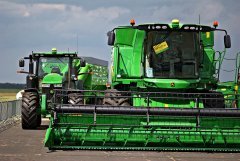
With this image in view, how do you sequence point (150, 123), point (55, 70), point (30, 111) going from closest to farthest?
point (150, 123)
point (30, 111)
point (55, 70)

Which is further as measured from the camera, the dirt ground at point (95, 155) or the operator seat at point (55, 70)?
the operator seat at point (55, 70)

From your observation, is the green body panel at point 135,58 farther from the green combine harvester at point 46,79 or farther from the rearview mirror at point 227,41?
the green combine harvester at point 46,79

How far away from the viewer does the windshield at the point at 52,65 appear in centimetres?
1825

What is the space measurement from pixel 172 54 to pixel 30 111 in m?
5.18

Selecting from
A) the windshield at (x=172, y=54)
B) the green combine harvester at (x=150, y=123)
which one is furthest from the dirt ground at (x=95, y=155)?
the windshield at (x=172, y=54)

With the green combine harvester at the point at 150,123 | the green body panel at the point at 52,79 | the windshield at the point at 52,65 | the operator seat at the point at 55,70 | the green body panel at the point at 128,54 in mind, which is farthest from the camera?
the windshield at the point at 52,65

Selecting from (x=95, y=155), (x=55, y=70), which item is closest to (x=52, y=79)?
(x=55, y=70)

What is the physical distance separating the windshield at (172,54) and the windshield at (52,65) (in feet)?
21.8

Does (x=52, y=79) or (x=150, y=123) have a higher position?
(x=52, y=79)

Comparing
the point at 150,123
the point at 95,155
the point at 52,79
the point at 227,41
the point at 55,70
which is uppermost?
the point at 227,41

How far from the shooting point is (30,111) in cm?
1492

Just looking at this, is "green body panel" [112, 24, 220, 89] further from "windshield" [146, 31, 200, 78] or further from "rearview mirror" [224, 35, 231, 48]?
"rearview mirror" [224, 35, 231, 48]

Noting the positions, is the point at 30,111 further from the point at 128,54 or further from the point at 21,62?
the point at 128,54

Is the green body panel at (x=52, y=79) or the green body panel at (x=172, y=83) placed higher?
the green body panel at (x=52, y=79)
